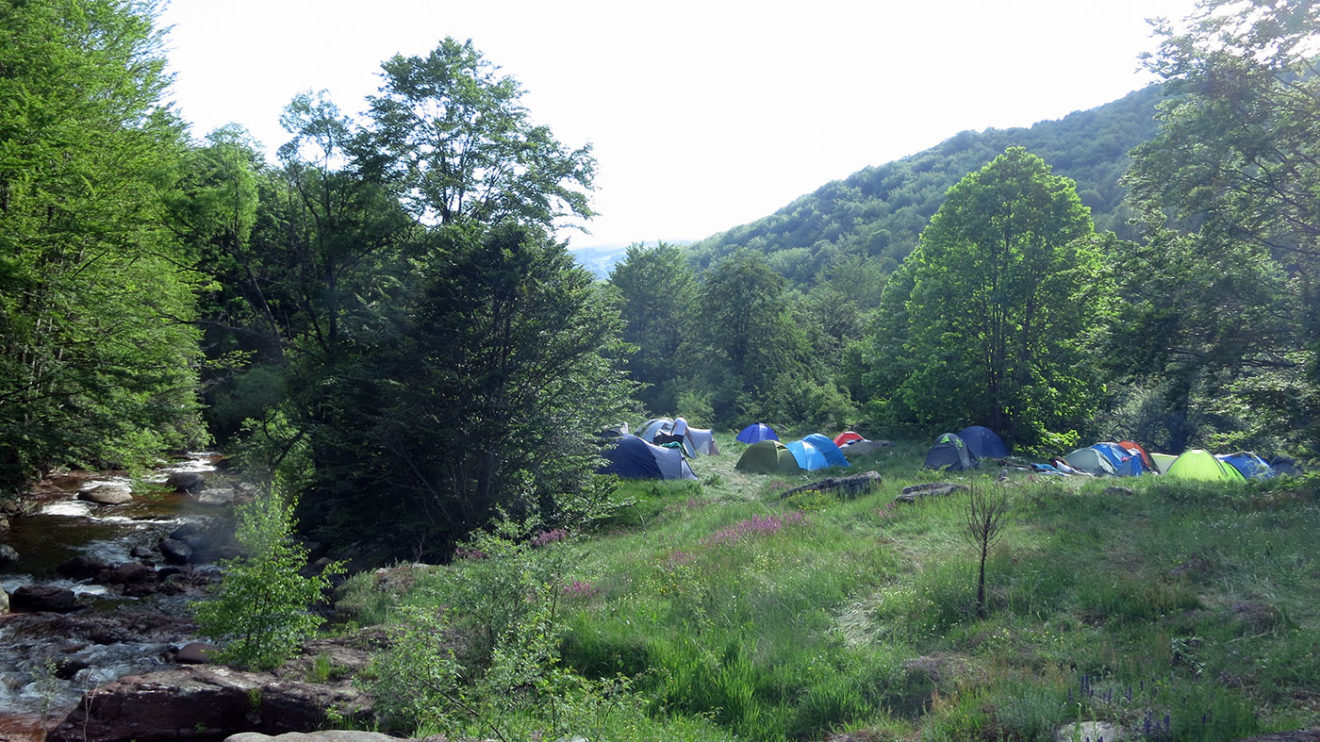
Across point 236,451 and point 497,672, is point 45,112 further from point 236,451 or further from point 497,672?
point 497,672

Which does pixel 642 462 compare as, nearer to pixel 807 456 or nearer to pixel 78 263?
pixel 807 456

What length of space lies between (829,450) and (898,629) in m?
16.6

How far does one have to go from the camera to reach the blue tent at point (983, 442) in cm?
2212

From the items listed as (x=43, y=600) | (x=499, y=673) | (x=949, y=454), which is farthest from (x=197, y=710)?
(x=949, y=454)

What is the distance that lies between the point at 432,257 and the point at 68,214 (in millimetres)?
8430

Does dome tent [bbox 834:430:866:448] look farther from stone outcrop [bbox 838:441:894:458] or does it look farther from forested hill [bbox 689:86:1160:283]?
forested hill [bbox 689:86:1160:283]

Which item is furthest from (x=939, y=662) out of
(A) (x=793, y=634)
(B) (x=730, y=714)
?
(B) (x=730, y=714)

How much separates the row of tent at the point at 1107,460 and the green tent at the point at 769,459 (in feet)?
A: 14.0

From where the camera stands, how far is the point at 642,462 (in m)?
21.5

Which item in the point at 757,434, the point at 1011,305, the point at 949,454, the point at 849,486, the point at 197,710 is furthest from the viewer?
the point at 757,434

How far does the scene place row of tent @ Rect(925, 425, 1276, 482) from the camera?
1862cm

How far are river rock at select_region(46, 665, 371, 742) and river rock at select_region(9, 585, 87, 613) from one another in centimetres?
711

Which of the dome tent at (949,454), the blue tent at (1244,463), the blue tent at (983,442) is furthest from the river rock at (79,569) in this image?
the blue tent at (1244,463)

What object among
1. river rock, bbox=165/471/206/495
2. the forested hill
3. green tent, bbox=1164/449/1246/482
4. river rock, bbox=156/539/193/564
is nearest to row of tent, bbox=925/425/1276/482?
green tent, bbox=1164/449/1246/482
